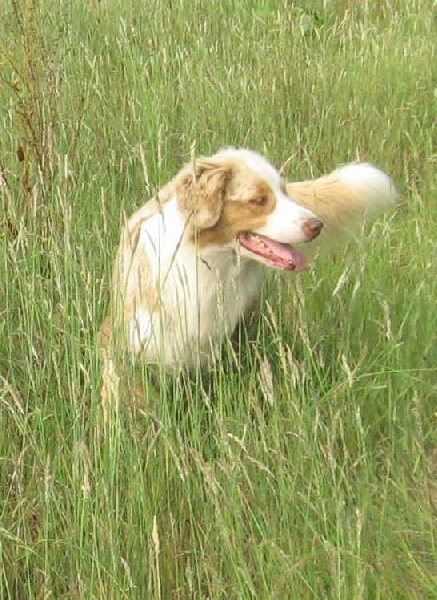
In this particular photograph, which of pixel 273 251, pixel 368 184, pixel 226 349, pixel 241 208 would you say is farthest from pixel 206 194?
pixel 368 184

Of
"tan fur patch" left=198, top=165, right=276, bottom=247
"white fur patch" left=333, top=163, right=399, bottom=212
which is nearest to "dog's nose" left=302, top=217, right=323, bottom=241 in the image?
"tan fur patch" left=198, top=165, right=276, bottom=247

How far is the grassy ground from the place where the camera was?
175cm

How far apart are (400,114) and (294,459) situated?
238 cm

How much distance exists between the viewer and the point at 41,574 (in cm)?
183

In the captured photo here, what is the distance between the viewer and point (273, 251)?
2.56 metres

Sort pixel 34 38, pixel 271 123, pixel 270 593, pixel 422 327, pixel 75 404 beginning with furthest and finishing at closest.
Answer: pixel 271 123, pixel 34 38, pixel 422 327, pixel 75 404, pixel 270 593

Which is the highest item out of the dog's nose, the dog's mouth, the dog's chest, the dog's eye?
the dog's eye

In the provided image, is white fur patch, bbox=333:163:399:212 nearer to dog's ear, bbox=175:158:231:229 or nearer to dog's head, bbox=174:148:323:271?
dog's head, bbox=174:148:323:271

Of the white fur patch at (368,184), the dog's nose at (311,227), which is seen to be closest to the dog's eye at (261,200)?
the dog's nose at (311,227)

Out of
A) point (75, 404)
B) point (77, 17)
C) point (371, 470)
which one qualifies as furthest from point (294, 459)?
point (77, 17)

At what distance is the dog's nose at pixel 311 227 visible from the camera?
2.50 metres

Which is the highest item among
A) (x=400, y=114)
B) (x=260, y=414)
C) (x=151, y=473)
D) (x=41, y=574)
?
(x=400, y=114)

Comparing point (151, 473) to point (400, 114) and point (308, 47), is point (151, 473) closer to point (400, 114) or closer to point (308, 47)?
point (400, 114)

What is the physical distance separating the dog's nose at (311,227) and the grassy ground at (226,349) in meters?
0.15
